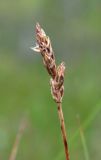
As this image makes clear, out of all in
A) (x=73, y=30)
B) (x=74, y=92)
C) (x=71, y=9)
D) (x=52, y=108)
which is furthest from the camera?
(x=73, y=30)

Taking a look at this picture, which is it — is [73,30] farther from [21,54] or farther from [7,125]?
[7,125]

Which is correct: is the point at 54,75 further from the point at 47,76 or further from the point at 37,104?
the point at 47,76

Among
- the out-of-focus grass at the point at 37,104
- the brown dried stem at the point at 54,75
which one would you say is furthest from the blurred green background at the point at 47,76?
the brown dried stem at the point at 54,75

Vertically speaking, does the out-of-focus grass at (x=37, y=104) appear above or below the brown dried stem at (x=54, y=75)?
above

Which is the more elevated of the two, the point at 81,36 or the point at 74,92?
the point at 81,36

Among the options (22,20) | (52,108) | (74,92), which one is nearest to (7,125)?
(52,108)

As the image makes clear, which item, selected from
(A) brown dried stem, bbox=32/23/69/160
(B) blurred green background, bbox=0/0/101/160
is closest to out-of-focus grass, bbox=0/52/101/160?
(B) blurred green background, bbox=0/0/101/160

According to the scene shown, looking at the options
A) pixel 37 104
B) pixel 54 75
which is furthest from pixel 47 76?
pixel 54 75

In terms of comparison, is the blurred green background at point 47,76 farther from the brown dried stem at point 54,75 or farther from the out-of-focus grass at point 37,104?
the brown dried stem at point 54,75

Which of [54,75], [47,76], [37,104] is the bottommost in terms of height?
[54,75]
